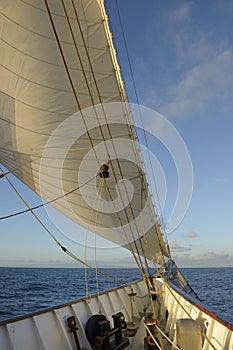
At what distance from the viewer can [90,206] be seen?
7.25 meters

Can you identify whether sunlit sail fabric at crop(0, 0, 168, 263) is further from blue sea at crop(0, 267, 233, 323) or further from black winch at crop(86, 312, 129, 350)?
blue sea at crop(0, 267, 233, 323)

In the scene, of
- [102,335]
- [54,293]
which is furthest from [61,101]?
[54,293]

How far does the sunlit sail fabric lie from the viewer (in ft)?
16.4

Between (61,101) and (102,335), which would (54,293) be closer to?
(102,335)

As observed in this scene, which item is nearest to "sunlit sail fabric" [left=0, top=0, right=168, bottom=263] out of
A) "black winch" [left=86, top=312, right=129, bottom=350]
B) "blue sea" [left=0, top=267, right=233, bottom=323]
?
"black winch" [left=86, top=312, right=129, bottom=350]

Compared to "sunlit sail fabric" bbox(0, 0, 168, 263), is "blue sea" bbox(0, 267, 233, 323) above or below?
below

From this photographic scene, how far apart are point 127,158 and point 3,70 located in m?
3.57

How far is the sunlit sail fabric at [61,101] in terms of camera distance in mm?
5008

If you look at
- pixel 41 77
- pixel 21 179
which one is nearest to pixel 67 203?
pixel 21 179

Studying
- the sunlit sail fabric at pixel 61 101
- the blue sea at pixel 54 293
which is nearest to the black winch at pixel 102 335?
the sunlit sail fabric at pixel 61 101

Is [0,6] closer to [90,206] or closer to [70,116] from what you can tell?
[70,116]

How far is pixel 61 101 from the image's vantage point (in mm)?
5773

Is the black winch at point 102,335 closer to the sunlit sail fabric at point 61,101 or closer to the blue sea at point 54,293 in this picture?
the sunlit sail fabric at point 61,101

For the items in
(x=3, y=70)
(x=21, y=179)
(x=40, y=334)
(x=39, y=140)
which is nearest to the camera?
(x=40, y=334)
